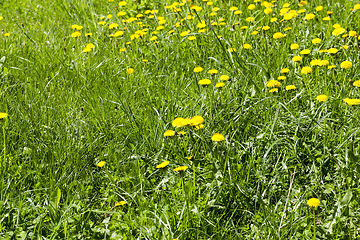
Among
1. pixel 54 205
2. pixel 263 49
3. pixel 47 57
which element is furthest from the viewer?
pixel 47 57

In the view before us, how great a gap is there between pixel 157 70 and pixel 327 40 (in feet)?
4.45

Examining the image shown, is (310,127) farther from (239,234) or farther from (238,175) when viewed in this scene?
(239,234)

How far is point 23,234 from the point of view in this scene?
6.00 feet

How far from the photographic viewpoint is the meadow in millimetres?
1867

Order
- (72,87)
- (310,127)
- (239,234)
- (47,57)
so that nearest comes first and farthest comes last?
(239,234) < (310,127) < (72,87) < (47,57)

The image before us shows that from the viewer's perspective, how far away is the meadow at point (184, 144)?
73.5 inches

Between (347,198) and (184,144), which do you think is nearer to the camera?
(347,198)

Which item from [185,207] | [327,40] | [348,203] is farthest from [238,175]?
[327,40]

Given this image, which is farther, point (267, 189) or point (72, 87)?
point (72, 87)

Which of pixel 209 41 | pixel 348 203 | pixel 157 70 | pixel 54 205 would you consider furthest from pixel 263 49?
pixel 54 205

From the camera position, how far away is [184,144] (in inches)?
91.4

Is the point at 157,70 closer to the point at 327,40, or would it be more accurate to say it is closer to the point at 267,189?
the point at 327,40

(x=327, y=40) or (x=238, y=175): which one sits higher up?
(x=327, y=40)

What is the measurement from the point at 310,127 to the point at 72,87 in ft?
5.70
